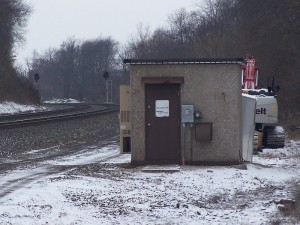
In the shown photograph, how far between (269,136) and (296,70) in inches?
703

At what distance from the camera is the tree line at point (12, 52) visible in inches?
2785

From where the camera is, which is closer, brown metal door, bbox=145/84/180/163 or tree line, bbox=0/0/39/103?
brown metal door, bbox=145/84/180/163

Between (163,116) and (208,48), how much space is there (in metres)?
62.7

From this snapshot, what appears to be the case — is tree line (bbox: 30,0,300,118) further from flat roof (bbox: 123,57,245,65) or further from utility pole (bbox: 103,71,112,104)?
flat roof (bbox: 123,57,245,65)

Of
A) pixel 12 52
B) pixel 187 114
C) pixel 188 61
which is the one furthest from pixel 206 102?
pixel 12 52

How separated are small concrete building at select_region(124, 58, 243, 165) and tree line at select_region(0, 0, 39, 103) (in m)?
49.5

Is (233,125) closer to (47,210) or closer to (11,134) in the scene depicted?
(47,210)

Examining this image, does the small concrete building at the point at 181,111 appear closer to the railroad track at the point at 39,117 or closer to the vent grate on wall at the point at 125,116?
the vent grate on wall at the point at 125,116

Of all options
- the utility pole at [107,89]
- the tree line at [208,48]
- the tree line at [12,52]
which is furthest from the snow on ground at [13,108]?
the utility pole at [107,89]

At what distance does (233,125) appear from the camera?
61.8ft

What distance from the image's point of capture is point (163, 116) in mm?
18766

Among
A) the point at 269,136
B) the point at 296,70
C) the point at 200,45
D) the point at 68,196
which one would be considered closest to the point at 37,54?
the point at 200,45

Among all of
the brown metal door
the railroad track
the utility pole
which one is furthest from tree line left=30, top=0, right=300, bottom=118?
the brown metal door

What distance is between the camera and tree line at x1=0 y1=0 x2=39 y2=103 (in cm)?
7075
